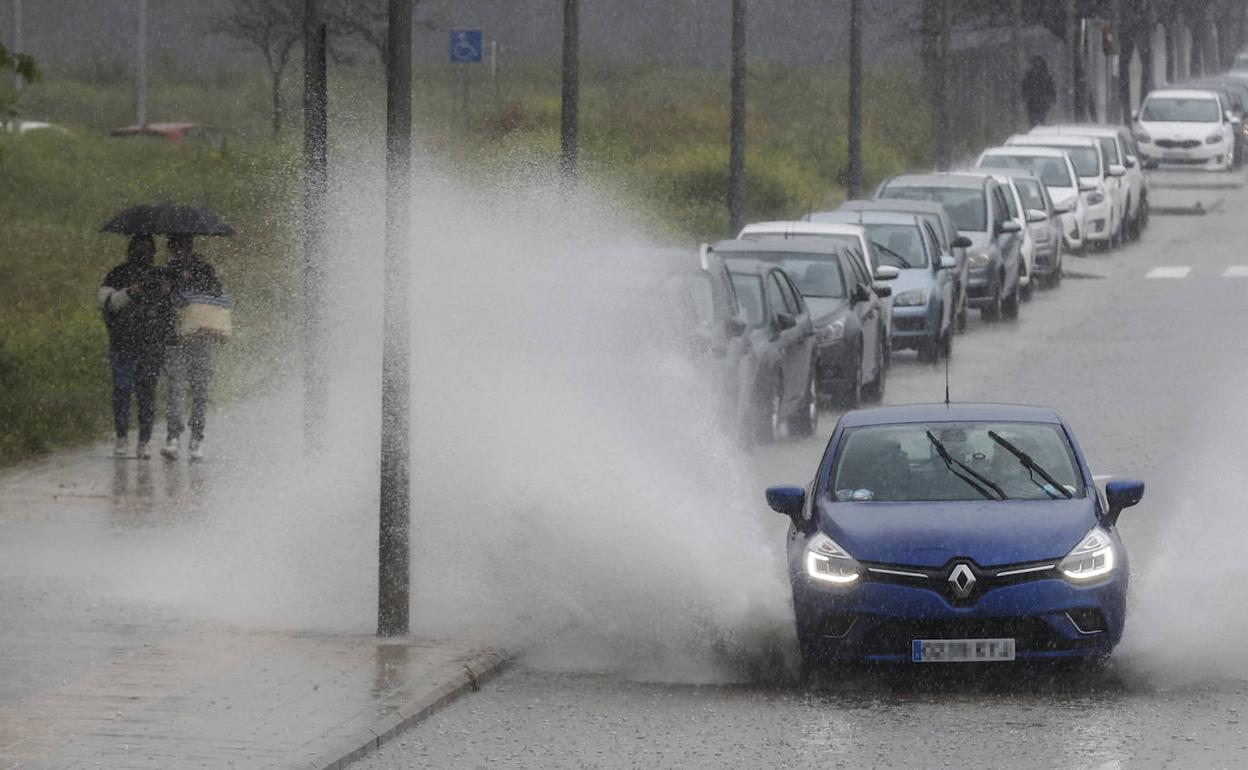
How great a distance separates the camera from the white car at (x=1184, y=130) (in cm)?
6500

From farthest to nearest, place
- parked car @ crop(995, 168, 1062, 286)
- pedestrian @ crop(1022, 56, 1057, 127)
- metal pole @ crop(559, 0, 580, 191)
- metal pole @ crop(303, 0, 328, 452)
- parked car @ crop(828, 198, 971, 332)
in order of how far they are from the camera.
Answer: pedestrian @ crop(1022, 56, 1057, 127) → parked car @ crop(995, 168, 1062, 286) → parked car @ crop(828, 198, 971, 332) → metal pole @ crop(559, 0, 580, 191) → metal pole @ crop(303, 0, 328, 452)

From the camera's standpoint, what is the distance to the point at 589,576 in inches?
570

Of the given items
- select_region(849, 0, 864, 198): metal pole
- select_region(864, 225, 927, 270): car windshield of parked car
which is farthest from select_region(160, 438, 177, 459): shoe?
select_region(849, 0, 864, 198): metal pole

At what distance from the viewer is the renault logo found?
11.5 m

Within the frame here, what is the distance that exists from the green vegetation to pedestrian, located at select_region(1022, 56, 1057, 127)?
2897mm

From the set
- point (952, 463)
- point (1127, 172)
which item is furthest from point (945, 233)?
point (952, 463)

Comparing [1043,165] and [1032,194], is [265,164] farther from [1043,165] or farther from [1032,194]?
[1032,194]

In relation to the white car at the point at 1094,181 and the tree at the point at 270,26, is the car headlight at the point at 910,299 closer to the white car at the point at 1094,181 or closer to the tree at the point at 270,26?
the white car at the point at 1094,181

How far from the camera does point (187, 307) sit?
20.3 metres

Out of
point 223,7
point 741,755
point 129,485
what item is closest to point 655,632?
point 741,755

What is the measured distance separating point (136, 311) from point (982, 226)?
17.7 metres

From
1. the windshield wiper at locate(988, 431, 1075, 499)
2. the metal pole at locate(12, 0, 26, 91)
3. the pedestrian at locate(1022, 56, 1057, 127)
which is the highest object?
the metal pole at locate(12, 0, 26, 91)

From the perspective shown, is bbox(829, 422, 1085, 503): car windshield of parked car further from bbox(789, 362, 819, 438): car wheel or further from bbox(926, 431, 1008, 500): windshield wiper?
bbox(789, 362, 819, 438): car wheel

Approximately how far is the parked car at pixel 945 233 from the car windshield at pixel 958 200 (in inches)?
85.3
